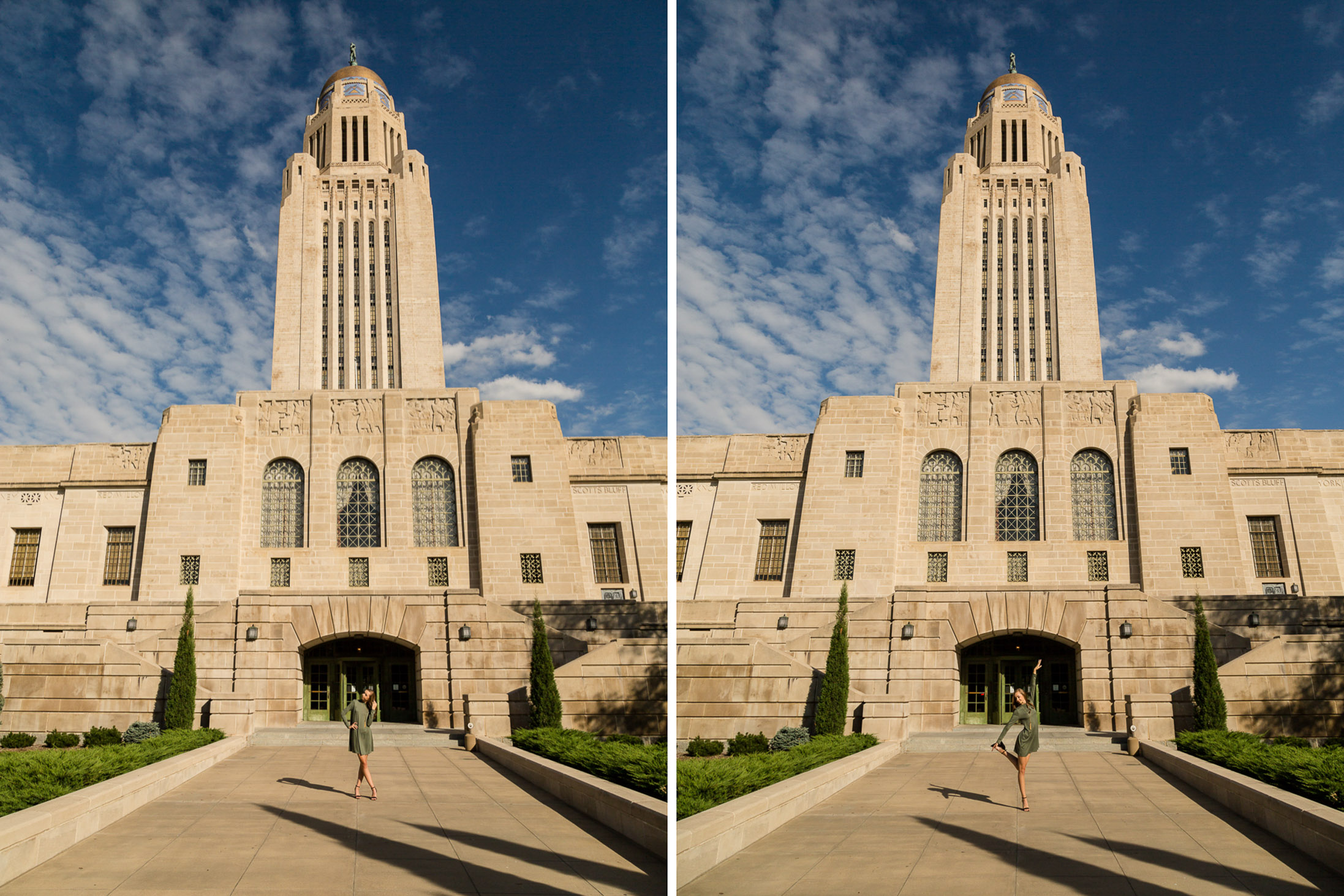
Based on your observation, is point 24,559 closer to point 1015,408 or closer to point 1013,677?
point 1013,677

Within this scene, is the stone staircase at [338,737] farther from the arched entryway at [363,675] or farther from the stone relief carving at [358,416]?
the stone relief carving at [358,416]

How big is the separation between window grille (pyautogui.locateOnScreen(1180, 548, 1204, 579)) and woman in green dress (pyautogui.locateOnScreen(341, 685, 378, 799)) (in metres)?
29.1

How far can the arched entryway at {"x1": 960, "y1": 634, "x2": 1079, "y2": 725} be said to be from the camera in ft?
70.1

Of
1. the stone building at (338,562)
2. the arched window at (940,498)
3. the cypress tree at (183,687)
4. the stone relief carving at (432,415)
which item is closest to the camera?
the cypress tree at (183,687)

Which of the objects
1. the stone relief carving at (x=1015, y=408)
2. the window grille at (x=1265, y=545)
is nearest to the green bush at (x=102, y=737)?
the stone relief carving at (x=1015, y=408)

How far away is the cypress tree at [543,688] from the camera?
18.5 meters

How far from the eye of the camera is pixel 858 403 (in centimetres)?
3175

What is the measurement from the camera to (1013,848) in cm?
850

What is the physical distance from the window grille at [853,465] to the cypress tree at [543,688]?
15.5m

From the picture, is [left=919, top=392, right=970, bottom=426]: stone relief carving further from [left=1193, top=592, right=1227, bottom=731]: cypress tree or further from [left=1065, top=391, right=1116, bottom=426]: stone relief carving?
[left=1193, top=592, right=1227, bottom=731]: cypress tree

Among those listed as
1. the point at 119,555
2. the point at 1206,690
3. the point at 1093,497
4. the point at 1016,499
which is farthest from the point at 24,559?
the point at 1093,497

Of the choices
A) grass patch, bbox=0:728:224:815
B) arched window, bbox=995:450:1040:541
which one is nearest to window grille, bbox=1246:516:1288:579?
arched window, bbox=995:450:1040:541

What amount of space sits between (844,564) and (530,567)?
36.6 feet

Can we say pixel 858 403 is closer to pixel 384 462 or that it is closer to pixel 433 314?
pixel 384 462
